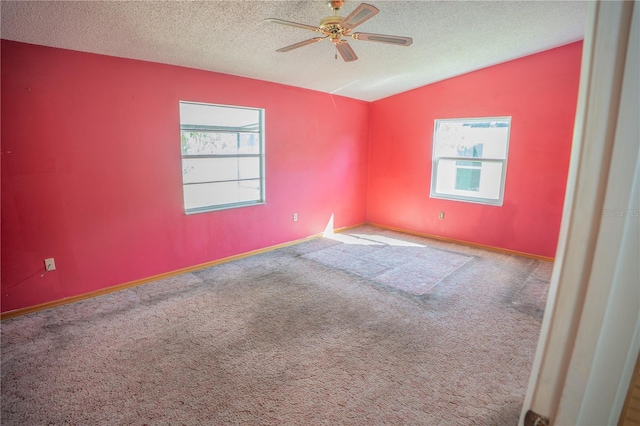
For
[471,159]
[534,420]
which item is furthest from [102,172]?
[471,159]

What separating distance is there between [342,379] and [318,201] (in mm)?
3518

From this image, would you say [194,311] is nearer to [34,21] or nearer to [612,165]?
[34,21]

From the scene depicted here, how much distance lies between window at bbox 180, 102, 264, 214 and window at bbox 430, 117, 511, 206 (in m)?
2.90

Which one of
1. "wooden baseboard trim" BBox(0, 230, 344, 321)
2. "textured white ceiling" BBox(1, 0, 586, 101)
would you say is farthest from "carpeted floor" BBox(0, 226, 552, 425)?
"textured white ceiling" BBox(1, 0, 586, 101)

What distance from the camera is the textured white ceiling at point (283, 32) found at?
2.42 meters

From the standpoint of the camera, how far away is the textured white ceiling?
242cm

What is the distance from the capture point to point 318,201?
Answer: 5.42 m

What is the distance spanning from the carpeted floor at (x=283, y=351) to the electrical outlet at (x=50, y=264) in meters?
0.38

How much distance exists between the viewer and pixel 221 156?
4.20 meters

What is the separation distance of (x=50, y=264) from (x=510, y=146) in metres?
5.62

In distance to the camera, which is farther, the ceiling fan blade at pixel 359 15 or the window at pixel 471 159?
the window at pixel 471 159

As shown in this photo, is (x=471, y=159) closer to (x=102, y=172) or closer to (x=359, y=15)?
(x=359, y=15)

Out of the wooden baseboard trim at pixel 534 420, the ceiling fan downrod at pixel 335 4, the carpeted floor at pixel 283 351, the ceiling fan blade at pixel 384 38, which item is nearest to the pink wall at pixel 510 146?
the carpeted floor at pixel 283 351

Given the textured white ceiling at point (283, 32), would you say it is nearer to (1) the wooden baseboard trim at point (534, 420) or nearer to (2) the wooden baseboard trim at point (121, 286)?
(2) the wooden baseboard trim at point (121, 286)
